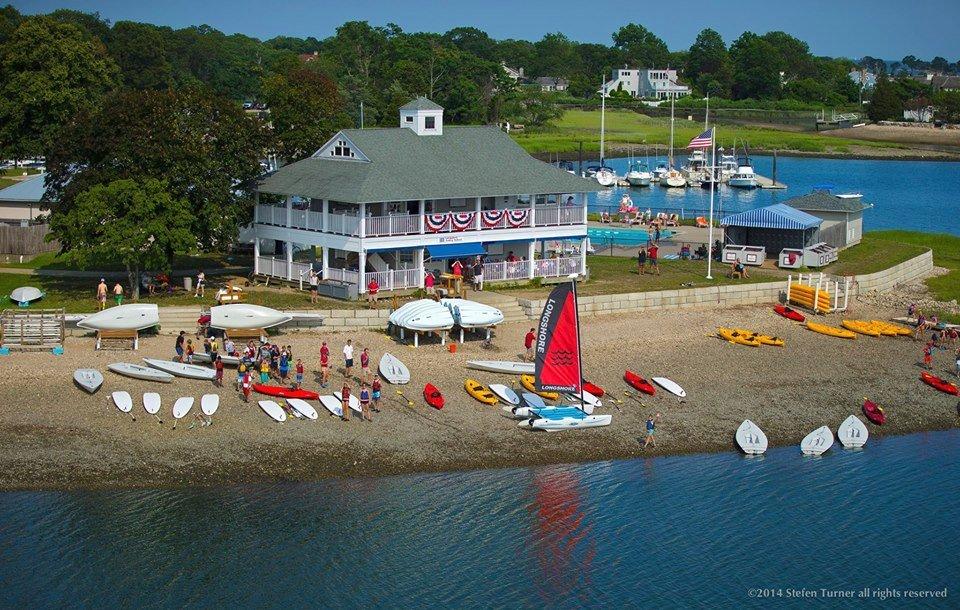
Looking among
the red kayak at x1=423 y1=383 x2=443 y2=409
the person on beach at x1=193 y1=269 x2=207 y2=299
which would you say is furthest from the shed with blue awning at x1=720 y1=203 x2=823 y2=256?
the red kayak at x1=423 y1=383 x2=443 y2=409

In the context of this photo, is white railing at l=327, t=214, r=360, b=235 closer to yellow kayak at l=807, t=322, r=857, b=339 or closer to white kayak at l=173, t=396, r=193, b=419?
white kayak at l=173, t=396, r=193, b=419

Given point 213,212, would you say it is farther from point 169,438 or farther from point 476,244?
point 169,438

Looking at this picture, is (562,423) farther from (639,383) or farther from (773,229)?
(773,229)

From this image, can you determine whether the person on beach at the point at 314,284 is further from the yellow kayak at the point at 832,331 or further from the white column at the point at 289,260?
the yellow kayak at the point at 832,331

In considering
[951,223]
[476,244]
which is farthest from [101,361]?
[951,223]

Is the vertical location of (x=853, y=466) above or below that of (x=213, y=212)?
below
